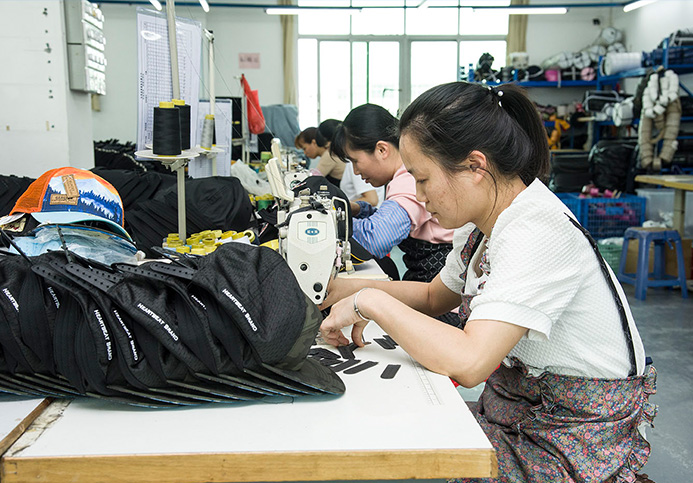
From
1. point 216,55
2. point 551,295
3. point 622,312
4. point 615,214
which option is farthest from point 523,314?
point 216,55

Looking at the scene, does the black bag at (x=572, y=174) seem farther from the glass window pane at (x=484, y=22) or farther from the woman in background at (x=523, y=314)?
the woman in background at (x=523, y=314)

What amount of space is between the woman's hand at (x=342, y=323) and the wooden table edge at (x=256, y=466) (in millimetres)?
426

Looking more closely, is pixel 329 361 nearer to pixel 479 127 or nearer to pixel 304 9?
pixel 479 127

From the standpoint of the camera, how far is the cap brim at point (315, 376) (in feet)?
3.36

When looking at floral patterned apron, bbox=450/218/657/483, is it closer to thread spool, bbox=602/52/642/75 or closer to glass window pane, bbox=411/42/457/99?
thread spool, bbox=602/52/642/75

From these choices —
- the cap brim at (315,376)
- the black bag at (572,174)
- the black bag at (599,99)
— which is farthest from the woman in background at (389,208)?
the black bag at (599,99)

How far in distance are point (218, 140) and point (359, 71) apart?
8.07 m

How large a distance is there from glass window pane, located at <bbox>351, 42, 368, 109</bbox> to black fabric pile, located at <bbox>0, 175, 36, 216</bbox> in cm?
880

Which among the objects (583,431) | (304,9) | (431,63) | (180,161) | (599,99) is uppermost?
(304,9)

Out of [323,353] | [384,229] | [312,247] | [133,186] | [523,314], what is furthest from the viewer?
[133,186]

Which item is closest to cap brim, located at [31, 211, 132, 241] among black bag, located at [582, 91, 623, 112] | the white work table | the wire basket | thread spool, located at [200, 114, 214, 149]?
the white work table

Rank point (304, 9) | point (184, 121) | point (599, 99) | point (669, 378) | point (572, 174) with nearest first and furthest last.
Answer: point (184, 121), point (669, 378), point (572, 174), point (599, 99), point (304, 9)

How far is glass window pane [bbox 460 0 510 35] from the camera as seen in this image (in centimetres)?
1077

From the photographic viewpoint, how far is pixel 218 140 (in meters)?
3.42
